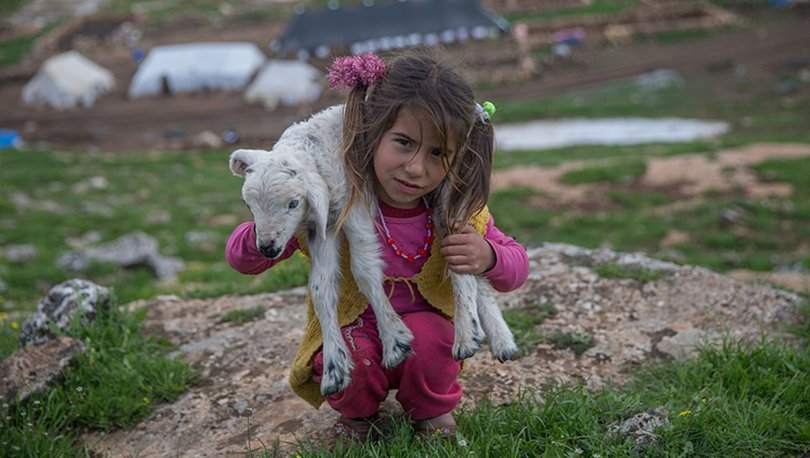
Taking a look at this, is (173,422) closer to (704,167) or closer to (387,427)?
(387,427)

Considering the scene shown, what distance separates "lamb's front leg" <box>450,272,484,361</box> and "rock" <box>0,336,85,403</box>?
260cm

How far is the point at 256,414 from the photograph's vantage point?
411cm

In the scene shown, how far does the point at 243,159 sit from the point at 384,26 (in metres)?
31.2

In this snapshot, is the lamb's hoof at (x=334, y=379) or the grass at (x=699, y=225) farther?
the grass at (x=699, y=225)

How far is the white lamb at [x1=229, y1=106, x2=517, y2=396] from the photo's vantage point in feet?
9.06

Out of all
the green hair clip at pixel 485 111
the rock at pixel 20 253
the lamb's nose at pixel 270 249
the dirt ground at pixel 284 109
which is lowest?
the dirt ground at pixel 284 109

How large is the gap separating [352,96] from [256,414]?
202 centimetres

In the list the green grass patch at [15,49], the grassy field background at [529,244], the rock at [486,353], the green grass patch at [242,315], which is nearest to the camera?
the grassy field background at [529,244]

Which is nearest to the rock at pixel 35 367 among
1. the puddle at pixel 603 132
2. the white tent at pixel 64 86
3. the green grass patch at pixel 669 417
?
the green grass patch at pixel 669 417

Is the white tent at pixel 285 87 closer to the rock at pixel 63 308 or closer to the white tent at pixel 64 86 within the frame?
the white tent at pixel 64 86

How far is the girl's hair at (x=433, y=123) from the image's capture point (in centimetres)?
296

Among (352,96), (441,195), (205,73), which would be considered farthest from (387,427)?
(205,73)

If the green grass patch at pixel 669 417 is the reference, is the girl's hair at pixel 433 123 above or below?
above

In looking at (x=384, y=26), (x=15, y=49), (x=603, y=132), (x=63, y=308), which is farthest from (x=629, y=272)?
(x=15, y=49)
